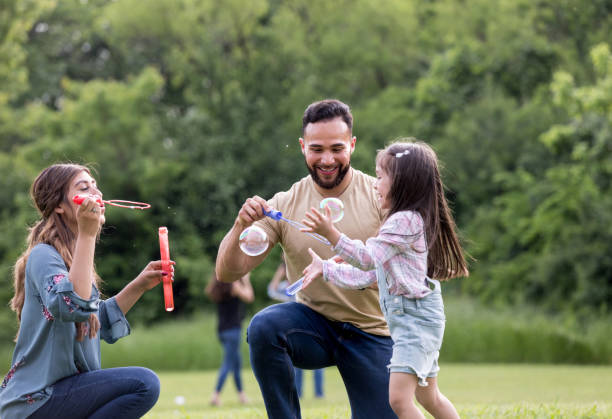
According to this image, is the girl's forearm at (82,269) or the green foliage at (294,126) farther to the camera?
the green foliage at (294,126)

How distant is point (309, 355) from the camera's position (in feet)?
15.5

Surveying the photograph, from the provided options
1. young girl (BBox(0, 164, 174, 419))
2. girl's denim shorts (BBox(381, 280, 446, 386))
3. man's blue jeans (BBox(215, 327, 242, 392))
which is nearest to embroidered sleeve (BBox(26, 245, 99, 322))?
young girl (BBox(0, 164, 174, 419))

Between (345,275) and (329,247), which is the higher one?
(329,247)

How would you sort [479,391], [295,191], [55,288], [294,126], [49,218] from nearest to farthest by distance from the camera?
[55,288]
[49,218]
[295,191]
[479,391]
[294,126]

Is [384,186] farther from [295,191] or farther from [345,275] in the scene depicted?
[295,191]

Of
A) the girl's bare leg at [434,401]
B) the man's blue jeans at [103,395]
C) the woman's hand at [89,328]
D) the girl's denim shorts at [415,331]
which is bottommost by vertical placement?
the girl's bare leg at [434,401]

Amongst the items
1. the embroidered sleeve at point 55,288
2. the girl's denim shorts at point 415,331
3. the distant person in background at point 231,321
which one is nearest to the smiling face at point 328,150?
the girl's denim shorts at point 415,331

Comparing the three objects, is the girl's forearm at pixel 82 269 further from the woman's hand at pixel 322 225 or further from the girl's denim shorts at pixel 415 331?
the girl's denim shorts at pixel 415 331

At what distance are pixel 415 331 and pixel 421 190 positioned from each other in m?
0.73

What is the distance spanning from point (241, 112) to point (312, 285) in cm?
2065

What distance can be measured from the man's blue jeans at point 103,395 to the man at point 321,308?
68 centimetres

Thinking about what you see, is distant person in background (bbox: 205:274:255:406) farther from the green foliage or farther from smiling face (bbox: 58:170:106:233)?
the green foliage

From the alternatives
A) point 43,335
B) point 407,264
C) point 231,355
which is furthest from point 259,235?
point 231,355

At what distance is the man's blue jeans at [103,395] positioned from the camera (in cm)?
393
